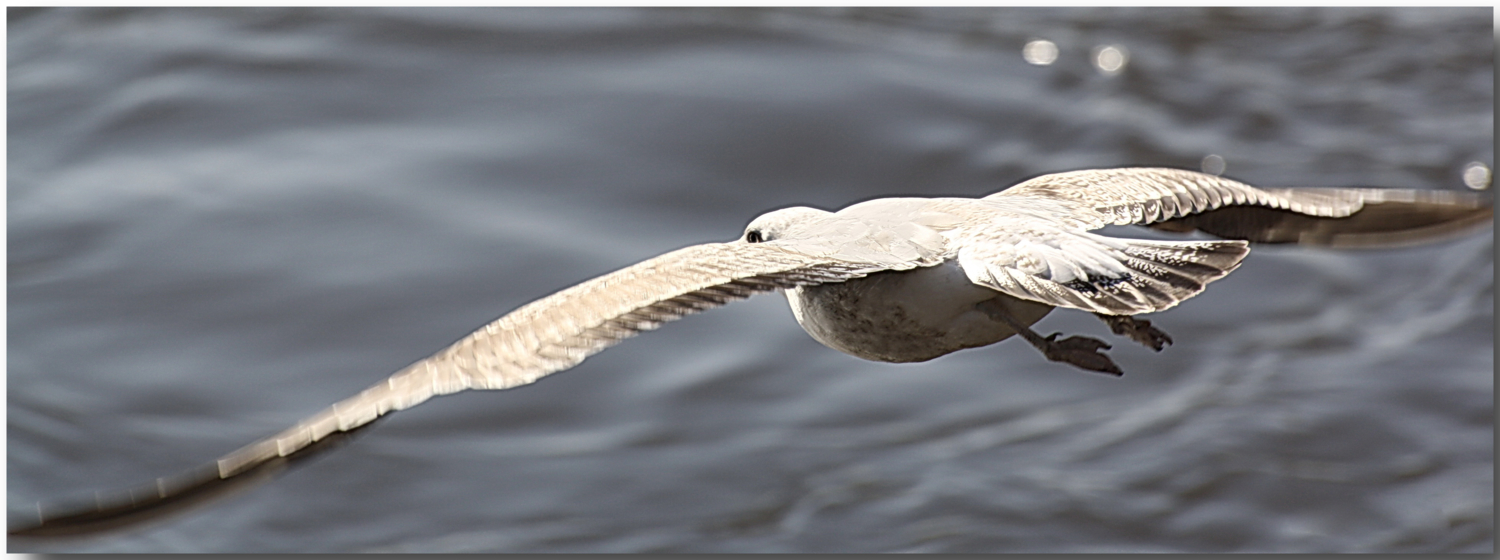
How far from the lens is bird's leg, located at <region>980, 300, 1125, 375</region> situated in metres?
4.51

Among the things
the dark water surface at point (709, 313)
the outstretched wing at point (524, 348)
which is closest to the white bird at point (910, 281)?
the outstretched wing at point (524, 348)

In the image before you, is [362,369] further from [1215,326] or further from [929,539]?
[1215,326]

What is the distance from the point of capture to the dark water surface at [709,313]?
38.8ft

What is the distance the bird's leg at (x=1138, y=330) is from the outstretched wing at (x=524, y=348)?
0.84m

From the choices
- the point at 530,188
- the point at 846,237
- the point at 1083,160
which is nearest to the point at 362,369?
the point at 530,188

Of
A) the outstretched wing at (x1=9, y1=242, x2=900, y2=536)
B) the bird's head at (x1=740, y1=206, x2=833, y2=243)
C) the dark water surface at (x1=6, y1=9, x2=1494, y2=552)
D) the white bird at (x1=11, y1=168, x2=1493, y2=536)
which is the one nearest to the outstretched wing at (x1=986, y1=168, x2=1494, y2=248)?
the white bird at (x1=11, y1=168, x2=1493, y2=536)

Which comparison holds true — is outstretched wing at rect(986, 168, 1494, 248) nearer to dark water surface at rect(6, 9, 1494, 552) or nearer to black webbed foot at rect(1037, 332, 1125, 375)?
black webbed foot at rect(1037, 332, 1125, 375)

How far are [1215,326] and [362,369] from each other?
7011 millimetres

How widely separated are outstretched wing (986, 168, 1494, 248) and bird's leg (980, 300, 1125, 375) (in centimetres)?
38

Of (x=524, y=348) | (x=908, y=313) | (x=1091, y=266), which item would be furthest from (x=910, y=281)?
(x=524, y=348)

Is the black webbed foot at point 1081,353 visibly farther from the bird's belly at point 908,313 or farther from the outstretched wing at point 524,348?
the outstretched wing at point 524,348

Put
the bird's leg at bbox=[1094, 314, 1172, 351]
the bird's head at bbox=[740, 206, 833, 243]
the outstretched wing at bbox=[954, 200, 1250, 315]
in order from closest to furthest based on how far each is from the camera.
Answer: the outstretched wing at bbox=[954, 200, 1250, 315], the bird's leg at bbox=[1094, 314, 1172, 351], the bird's head at bbox=[740, 206, 833, 243]

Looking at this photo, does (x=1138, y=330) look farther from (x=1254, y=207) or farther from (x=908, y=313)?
(x=1254, y=207)

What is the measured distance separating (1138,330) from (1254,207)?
3.63 feet
